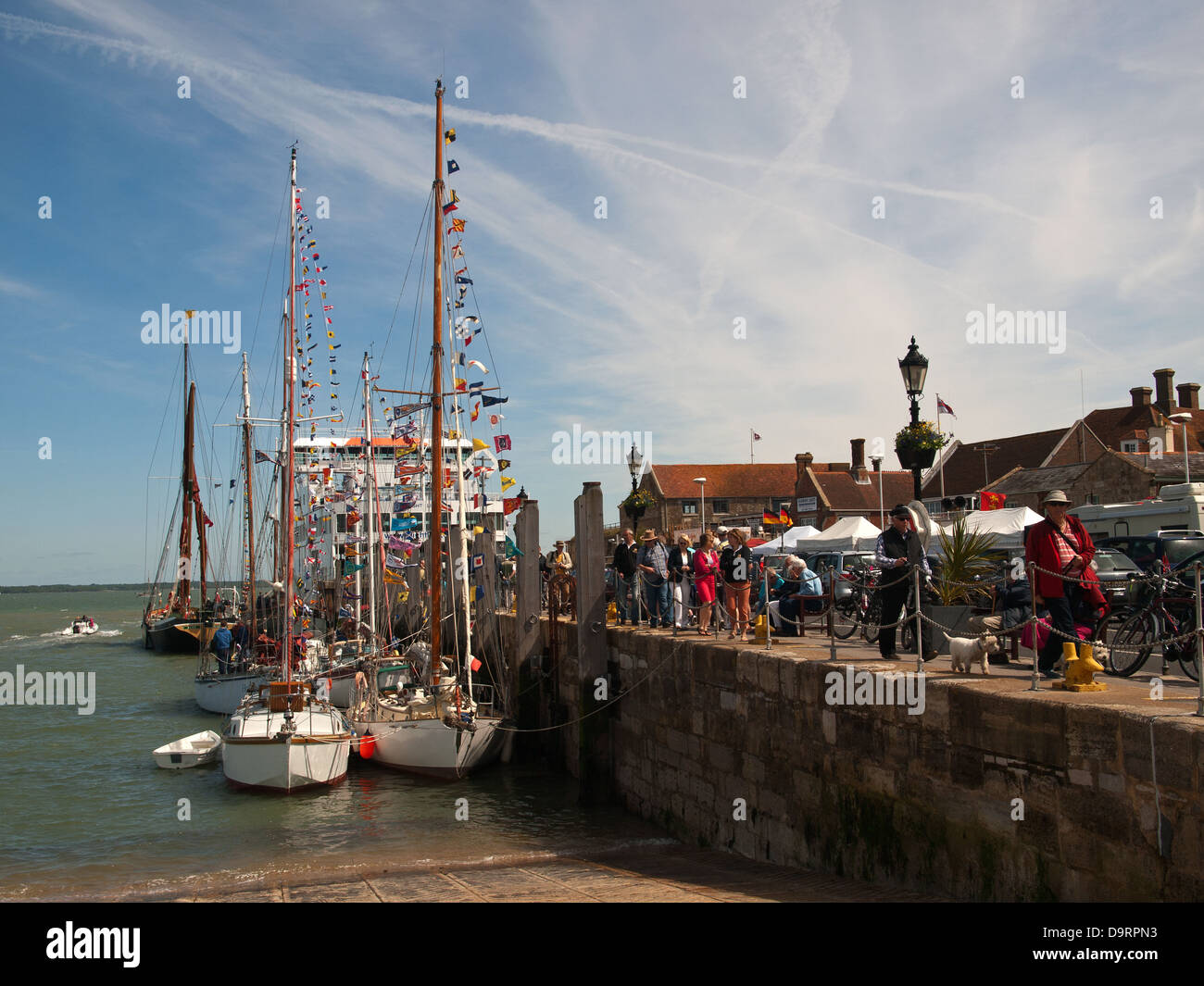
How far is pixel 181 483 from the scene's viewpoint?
51031 mm

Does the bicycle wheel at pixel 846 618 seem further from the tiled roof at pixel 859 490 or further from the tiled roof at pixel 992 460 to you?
the tiled roof at pixel 859 490

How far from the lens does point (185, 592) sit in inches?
1971

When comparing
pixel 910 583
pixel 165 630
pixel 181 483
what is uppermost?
pixel 181 483

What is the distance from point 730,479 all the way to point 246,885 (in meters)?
66.8

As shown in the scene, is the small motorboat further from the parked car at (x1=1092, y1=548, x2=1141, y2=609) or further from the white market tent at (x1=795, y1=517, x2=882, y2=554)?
the parked car at (x1=1092, y1=548, x2=1141, y2=609)

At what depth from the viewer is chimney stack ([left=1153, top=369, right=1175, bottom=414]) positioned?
1981 inches

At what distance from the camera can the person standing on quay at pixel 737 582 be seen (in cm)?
1275

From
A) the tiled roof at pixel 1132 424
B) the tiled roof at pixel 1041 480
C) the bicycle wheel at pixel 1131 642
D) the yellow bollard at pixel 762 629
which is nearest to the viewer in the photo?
the bicycle wheel at pixel 1131 642

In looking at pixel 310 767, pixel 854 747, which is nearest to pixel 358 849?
pixel 310 767

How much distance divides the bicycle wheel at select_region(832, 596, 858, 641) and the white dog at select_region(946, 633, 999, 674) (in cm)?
479

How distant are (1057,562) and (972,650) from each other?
43.5 inches

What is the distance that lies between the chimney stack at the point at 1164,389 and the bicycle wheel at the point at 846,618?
141 feet

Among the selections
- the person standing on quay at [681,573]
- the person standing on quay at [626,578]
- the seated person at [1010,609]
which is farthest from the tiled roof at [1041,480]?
the seated person at [1010,609]
